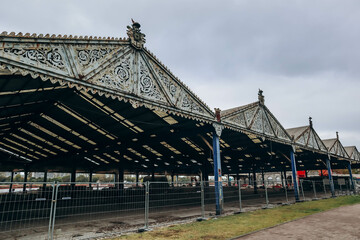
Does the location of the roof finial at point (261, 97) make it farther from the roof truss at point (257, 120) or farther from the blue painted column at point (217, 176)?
the blue painted column at point (217, 176)

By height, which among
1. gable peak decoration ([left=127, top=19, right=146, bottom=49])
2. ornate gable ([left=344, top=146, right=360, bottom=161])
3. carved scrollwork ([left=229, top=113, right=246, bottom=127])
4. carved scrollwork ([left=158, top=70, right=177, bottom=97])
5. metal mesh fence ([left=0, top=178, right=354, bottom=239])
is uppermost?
gable peak decoration ([left=127, top=19, right=146, bottom=49])

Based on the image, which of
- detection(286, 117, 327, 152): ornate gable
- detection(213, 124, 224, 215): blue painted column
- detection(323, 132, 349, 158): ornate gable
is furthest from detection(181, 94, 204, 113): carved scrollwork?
detection(323, 132, 349, 158): ornate gable

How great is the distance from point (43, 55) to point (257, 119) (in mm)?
15246

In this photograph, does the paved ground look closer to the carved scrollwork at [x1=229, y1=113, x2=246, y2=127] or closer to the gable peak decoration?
the carved scrollwork at [x1=229, y1=113, x2=246, y2=127]

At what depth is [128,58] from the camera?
9562mm

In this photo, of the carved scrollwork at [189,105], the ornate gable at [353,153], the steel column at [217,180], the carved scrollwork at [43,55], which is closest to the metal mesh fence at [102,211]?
the steel column at [217,180]

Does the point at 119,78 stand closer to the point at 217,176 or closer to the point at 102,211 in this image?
the point at 217,176

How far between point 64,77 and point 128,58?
2.96m

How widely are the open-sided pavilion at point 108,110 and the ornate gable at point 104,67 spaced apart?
0.10ft

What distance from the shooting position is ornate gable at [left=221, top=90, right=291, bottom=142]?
50.3ft

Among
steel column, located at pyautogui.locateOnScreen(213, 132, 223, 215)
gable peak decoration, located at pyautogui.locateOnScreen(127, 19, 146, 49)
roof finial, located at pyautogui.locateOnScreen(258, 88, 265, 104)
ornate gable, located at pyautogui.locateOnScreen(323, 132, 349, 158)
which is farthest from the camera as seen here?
ornate gable, located at pyautogui.locateOnScreen(323, 132, 349, 158)

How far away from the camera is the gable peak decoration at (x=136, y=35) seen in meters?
9.84

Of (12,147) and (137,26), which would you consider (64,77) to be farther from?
(12,147)

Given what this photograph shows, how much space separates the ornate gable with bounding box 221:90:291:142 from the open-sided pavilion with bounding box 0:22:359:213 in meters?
0.08
